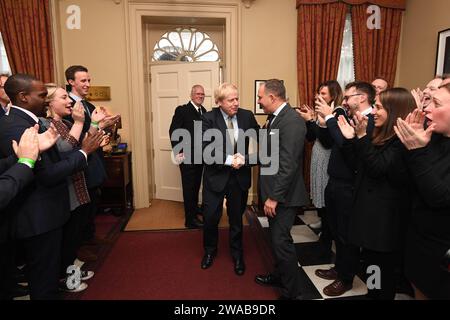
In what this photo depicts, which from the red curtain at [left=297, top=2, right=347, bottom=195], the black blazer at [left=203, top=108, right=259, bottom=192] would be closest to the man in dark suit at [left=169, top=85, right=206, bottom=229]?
the black blazer at [left=203, top=108, right=259, bottom=192]

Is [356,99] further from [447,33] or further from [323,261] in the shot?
[447,33]

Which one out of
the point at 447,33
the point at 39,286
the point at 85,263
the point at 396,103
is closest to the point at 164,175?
the point at 85,263

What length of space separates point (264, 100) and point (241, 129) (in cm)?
53

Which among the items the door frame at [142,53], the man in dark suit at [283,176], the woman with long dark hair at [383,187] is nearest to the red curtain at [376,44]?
the door frame at [142,53]

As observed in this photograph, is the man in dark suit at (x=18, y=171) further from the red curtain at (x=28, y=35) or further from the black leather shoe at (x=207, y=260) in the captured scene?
the red curtain at (x=28, y=35)

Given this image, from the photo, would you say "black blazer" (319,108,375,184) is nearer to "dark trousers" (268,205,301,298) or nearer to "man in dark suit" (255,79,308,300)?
"man in dark suit" (255,79,308,300)

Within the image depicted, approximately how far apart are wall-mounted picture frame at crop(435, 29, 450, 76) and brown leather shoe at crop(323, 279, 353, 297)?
2867mm

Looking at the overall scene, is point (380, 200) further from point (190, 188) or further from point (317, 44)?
point (317, 44)

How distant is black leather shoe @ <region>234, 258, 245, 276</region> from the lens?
2.77m

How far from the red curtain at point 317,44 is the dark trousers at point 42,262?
3.49 meters

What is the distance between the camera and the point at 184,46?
4781 millimetres

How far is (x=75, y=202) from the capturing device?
2.42 metres

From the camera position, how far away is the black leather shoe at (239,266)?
109 inches

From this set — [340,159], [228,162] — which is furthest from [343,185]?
[228,162]
